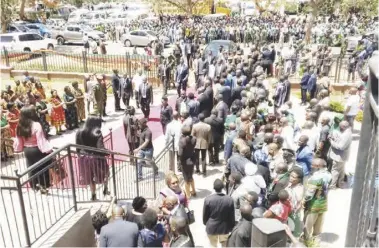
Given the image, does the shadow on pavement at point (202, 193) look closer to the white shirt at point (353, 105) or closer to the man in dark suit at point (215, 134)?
the man in dark suit at point (215, 134)

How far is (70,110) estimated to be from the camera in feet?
40.7

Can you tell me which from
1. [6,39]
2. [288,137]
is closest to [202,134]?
[288,137]

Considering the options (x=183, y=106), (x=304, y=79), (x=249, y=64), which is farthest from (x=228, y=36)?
(x=183, y=106)

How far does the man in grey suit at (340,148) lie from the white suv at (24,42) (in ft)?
77.8

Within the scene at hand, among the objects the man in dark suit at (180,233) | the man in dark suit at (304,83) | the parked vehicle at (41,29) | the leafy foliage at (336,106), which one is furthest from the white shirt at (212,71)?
the parked vehicle at (41,29)

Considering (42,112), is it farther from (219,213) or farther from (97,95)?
(219,213)

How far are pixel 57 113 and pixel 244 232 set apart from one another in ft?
29.2

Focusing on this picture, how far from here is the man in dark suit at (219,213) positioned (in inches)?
217

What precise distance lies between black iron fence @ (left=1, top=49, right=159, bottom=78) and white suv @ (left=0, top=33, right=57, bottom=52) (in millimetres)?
5877

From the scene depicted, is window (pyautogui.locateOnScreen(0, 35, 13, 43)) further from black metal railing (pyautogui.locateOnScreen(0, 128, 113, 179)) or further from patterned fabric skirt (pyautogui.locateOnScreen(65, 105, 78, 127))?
black metal railing (pyautogui.locateOnScreen(0, 128, 113, 179))

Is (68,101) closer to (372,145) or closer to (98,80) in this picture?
(98,80)

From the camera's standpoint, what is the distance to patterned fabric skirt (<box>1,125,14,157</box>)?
32.0 ft

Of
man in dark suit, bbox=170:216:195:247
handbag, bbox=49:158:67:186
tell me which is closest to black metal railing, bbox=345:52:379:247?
man in dark suit, bbox=170:216:195:247

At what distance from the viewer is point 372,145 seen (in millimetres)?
2053
